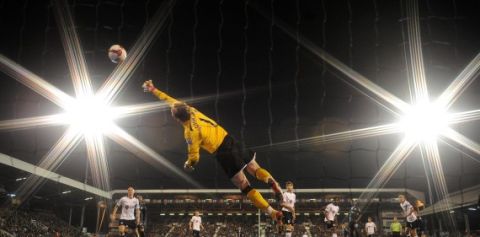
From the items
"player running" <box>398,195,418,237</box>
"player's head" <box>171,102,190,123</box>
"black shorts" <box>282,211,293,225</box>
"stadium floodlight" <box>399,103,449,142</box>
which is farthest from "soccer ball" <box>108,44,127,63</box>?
"stadium floodlight" <box>399,103,449,142</box>

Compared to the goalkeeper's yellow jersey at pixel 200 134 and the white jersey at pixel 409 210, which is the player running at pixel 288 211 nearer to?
the goalkeeper's yellow jersey at pixel 200 134

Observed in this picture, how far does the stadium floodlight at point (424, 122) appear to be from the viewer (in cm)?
2281

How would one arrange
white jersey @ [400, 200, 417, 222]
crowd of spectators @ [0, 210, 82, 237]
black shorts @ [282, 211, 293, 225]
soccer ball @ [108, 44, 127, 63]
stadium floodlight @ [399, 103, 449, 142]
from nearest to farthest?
soccer ball @ [108, 44, 127, 63] → black shorts @ [282, 211, 293, 225] → white jersey @ [400, 200, 417, 222] → stadium floodlight @ [399, 103, 449, 142] → crowd of spectators @ [0, 210, 82, 237]

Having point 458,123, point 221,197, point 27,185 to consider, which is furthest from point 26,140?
point 458,123

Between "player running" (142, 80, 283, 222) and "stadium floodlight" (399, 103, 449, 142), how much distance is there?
15553 millimetres

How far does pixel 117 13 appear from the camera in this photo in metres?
18.2

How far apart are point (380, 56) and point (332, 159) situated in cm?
765

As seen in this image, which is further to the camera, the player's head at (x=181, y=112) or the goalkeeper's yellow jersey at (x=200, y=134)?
the player's head at (x=181, y=112)

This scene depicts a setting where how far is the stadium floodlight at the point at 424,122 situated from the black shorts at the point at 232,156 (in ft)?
51.8

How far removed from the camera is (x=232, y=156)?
10273 mm

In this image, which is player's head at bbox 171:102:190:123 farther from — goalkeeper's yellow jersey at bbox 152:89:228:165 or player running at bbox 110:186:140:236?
player running at bbox 110:186:140:236

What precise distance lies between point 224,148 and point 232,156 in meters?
Result: 0.30

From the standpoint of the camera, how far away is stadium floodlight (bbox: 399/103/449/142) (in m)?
22.8

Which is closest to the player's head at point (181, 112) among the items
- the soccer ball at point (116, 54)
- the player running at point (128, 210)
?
the soccer ball at point (116, 54)
